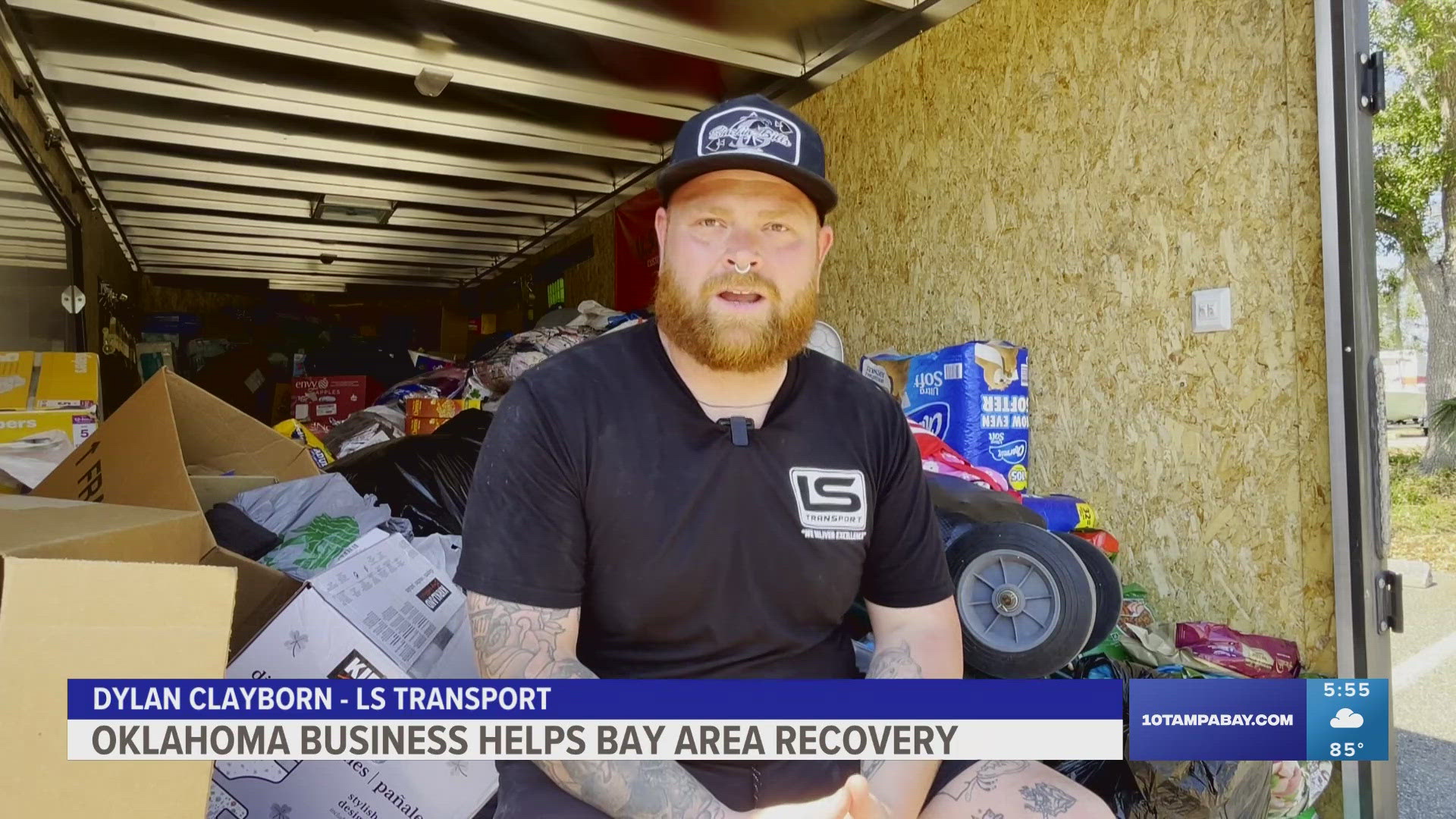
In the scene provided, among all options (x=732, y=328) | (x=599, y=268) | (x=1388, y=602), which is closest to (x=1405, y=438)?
(x=1388, y=602)

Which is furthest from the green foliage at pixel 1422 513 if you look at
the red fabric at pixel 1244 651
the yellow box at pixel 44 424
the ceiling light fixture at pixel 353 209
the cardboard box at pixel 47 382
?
the ceiling light fixture at pixel 353 209

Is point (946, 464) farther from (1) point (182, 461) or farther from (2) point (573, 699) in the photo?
(1) point (182, 461)

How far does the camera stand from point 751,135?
144 centimetres

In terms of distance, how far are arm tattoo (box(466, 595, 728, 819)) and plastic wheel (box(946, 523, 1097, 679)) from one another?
93cm

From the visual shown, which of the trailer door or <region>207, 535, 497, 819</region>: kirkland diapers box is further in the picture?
the trailer door

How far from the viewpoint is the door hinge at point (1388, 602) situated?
222 centimetres

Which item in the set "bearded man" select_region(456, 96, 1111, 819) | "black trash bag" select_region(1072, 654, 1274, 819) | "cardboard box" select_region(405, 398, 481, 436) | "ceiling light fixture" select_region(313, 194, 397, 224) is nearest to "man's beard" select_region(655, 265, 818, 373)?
"bearded man" select_region(456, 96, 1111, 819)

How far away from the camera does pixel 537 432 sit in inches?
51.1

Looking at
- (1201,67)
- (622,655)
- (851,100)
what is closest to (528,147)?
(851,100)

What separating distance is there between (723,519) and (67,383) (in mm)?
3490

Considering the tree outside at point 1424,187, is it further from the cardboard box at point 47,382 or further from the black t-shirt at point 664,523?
the cardboard box at point 47,382

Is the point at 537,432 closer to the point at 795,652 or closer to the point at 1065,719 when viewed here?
the point at 795,652

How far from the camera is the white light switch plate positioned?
100 inches

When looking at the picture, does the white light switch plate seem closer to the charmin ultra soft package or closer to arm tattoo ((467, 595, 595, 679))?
the charmin ultra soft package
